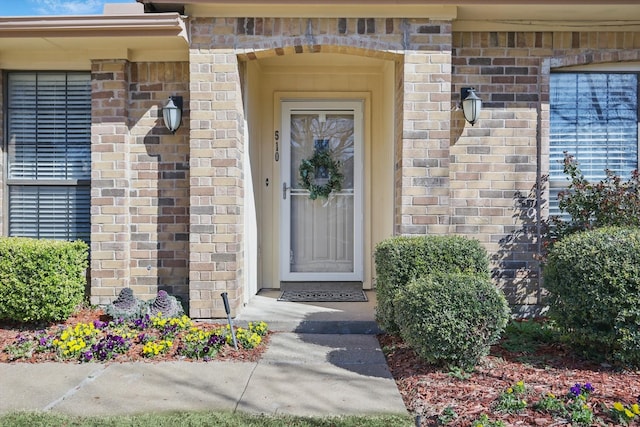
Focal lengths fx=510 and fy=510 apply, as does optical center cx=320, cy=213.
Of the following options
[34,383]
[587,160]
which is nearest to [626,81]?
[587,160]

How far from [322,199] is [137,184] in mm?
2426

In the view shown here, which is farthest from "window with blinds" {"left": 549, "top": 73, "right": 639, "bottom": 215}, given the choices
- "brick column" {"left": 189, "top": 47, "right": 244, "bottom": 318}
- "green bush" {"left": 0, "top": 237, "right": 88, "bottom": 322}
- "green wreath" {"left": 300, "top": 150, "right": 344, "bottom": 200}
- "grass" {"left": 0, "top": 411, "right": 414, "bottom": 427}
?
"green bush" {"left": 0, "top": 237, "right": 88, "bottom": 322}

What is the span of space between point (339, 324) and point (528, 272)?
7.09 feet

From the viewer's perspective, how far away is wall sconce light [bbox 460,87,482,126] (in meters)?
5.26

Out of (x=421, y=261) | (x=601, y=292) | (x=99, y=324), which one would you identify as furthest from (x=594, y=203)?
(x=99, y=324)

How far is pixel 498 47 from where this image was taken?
17.9 ft

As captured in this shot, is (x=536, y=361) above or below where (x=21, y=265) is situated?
below

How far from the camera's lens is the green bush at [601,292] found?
366cm

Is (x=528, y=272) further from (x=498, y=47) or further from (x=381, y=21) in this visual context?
(x=381, y=21)

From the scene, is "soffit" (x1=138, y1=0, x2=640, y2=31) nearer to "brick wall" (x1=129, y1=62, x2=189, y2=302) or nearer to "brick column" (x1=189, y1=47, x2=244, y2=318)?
"brick column" (x1=189, y1=47, x2=244, y2=318)

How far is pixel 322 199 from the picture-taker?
22.7ft

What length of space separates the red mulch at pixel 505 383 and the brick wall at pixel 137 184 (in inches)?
111

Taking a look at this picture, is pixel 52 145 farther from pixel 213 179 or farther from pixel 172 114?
pixel 213 179

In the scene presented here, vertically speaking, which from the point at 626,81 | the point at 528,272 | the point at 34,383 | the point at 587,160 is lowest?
the point at 34,383
